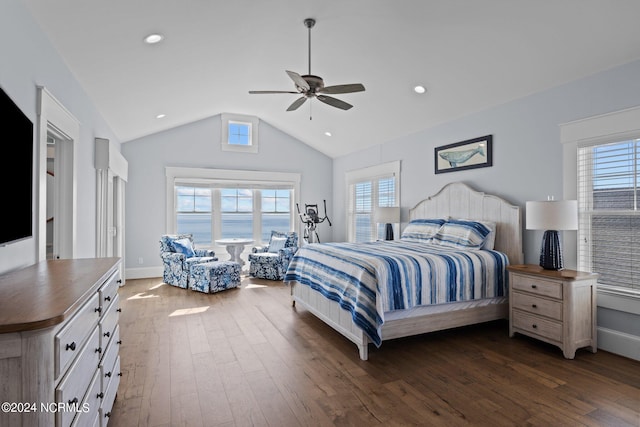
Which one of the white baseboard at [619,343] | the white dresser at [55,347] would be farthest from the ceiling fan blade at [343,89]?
the white baseboard at [619,343]

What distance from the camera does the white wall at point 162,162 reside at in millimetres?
6664

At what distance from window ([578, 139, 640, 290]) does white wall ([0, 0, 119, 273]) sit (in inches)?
173

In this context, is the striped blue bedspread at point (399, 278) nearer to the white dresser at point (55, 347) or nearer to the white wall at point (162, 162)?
the white dresser at point (55, 347)

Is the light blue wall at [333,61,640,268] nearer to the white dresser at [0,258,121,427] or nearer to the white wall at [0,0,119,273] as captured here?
the white dresser at [0,258,121,427]

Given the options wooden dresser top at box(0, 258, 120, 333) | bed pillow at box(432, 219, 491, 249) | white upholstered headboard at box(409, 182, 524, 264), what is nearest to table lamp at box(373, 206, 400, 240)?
white upholstered headboard at box(409, 182, 524, 264)

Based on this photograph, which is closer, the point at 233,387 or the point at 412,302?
the point at 233,387

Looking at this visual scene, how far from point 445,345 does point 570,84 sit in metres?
2.85

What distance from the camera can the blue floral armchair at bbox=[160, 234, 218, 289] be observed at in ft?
19.1

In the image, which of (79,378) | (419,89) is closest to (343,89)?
(419,89)

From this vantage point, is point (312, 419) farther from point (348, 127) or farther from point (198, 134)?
point (198, 134)

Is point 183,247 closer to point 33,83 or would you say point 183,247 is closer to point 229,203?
point 229,203

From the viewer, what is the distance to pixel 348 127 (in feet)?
21.1

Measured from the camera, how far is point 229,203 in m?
7.46

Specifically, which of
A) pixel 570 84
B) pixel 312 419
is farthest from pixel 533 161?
pixel 312 419
